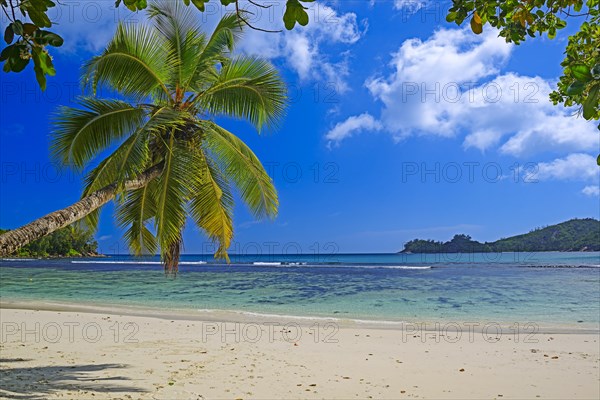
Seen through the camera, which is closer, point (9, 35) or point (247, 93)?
point (9, 35)

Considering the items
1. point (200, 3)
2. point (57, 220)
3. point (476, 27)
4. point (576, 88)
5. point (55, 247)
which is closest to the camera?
point (576, 88)

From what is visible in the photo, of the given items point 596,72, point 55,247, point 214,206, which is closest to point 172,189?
point 214,206

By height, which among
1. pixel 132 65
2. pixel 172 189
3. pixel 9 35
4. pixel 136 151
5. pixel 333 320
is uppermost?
pixel 132 65

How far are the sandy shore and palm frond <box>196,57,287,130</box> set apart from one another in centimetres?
418

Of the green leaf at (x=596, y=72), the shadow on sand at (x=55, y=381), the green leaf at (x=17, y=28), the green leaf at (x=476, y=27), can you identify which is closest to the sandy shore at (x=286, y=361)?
the shadow on sand at (x=55, y=381)

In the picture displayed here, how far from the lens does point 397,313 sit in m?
16.2

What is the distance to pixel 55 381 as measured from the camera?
6836 mm

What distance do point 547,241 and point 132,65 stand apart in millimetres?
97986

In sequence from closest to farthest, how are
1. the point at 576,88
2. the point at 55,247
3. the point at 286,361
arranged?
the point at 576,88
the point at 286,361
the point at 55,247

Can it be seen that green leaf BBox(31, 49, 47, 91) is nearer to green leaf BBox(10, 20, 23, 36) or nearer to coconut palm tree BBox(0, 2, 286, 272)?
green leaf BBox(10, 20, 23, 36)

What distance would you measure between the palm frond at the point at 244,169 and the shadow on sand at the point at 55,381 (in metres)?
3.52

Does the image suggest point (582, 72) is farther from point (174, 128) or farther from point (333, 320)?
point (333, 320)

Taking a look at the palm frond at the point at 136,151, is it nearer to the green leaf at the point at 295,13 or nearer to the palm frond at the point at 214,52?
the palm frond at the point at 214,52

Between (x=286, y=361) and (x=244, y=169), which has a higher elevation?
(x=244, y=169)
